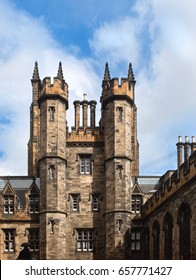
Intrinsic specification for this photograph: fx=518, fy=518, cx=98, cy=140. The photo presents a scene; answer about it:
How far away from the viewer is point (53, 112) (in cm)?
4112

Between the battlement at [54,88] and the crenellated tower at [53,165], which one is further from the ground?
the battlement at [54,88]

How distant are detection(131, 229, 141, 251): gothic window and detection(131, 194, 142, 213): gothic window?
5.80 feet

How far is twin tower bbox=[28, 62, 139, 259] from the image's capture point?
38781 mm

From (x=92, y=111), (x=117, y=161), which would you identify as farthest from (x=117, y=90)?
(x=117, y=161)

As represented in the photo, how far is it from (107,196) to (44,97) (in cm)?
937

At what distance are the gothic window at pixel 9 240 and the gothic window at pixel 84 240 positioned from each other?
201 inches

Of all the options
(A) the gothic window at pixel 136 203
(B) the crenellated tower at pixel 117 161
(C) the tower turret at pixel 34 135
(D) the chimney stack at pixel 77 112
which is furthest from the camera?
(C) the tower turret at pixel 34 135

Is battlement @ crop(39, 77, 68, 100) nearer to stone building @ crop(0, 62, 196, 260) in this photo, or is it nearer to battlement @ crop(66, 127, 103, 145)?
stone building @ crop(0, 62, 196, 260)

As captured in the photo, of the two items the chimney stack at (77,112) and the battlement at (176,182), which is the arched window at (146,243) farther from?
the chimney stack at (77,112)

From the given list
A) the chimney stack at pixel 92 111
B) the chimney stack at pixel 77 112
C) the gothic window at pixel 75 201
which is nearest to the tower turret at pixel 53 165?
the gothic window at pixel 75 201

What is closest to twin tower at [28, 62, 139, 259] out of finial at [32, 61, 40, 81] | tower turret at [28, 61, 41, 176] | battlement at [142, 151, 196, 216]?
battlement at [142, 151, 196, 216]

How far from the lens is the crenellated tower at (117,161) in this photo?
38.4m
